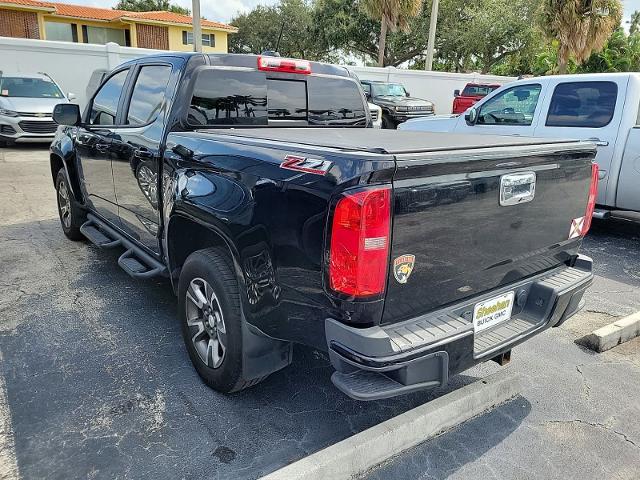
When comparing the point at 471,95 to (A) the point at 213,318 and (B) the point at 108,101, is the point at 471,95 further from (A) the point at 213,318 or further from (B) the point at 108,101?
(A) the point at 213,318

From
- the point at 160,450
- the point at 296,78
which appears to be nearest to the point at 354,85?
the point at 296,78

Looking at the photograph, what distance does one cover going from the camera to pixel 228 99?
3561mm

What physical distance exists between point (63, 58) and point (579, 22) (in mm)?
17088

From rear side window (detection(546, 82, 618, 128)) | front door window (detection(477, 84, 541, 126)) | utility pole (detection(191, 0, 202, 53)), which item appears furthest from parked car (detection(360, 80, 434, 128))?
rear side window (detection(546, 82, 618, 128))

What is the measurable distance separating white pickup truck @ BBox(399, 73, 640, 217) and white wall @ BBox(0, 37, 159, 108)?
518 inches

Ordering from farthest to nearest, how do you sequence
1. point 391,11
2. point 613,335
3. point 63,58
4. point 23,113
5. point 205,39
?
point 205,39, point 391,11, point 63,58, point 23,113, point 613,335

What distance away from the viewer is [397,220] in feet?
6.75

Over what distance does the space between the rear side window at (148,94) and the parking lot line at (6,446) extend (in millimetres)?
2002

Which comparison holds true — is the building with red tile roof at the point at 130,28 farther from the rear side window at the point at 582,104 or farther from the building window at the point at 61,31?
the rear side window at the point at 582,104

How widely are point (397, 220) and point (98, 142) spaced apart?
3272mm

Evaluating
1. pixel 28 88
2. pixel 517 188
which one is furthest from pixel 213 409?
pixel 28 88

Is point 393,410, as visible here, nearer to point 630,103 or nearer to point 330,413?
point 330,413

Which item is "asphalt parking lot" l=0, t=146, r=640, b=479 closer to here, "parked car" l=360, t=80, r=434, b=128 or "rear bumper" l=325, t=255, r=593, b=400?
"rear bumper" l=325, t=255, r=593, b=400

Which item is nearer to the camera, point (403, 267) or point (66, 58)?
point (403, 267)
